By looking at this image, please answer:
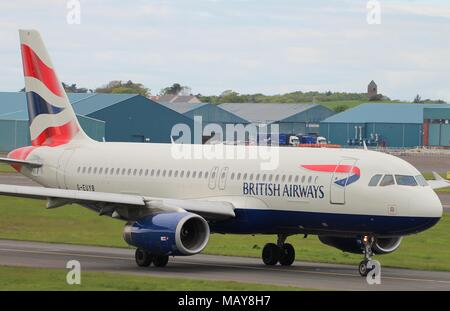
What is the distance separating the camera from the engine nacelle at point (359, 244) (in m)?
38.6

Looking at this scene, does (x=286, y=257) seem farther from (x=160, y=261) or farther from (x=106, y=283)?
(x=106, y=283)

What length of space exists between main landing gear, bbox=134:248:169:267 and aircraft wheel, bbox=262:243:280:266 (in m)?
3.70

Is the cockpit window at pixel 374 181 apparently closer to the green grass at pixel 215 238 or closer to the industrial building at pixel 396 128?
the green grass at pixel 215 238

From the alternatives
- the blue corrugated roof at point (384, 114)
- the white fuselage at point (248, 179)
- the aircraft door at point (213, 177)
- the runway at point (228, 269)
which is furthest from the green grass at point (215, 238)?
the blue corrugated roof at point (384, 114)

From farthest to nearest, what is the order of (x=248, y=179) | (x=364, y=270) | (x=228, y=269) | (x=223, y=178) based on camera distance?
(x=223, y=178) → (x=248, y=179) → (x=228, y=269) → (x=364, y=270)

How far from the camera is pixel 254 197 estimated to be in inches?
1533

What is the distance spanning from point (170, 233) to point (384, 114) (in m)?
136

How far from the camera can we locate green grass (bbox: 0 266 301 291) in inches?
1181

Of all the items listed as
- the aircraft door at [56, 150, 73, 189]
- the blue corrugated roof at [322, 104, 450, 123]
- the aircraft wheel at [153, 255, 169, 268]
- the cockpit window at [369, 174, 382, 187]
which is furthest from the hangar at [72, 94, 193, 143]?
the cockpit window at [369, 174, 382, 187]

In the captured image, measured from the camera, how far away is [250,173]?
39.4m

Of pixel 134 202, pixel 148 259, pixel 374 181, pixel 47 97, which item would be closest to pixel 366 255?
pixel 374 181

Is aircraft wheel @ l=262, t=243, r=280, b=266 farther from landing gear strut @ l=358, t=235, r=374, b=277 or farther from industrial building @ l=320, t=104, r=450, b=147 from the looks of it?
industrial building @ l=320, t=104, r=450, b=147

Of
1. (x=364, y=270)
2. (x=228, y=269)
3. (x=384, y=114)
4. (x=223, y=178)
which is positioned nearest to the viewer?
(x=364, y=270)
